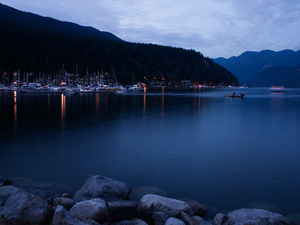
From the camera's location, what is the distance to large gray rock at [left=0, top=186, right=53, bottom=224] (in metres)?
5.49

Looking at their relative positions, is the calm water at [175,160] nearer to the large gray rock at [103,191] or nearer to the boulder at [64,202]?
the large gray rock at [103,191]

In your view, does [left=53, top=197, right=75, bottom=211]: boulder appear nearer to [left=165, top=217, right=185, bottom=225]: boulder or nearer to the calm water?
the calm water

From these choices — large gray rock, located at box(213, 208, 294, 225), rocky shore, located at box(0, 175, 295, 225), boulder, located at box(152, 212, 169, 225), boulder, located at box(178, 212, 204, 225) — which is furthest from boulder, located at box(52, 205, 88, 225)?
large gray rock, located at box(213, 208, 294, 225)

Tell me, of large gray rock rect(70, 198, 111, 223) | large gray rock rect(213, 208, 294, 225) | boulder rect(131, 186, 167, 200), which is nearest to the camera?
large gray rock rect(213, 208, 294, 225)

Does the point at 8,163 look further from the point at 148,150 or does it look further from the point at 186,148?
the point at 186,148

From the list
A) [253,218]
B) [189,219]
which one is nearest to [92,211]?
[189,219]

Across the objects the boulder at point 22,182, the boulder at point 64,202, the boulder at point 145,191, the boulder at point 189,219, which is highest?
the boulder at point 64,202

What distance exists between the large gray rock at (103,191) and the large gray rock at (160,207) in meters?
0.86

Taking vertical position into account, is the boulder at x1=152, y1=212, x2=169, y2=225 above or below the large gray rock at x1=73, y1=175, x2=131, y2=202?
below

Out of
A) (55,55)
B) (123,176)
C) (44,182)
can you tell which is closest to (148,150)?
(123,176)

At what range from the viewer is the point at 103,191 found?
23.2 ft

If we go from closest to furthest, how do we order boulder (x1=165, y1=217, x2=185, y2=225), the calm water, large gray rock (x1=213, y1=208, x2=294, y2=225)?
large gray rock (x1=213, y1=208, x2=294, y2=225) → boulder (x1=165, y1=217, x2=185, y2=225) → the calm water

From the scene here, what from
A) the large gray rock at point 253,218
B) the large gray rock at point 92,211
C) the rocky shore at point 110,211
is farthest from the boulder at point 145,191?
the large gray rock at point 253,218

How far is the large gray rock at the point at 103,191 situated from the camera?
7.00 m
